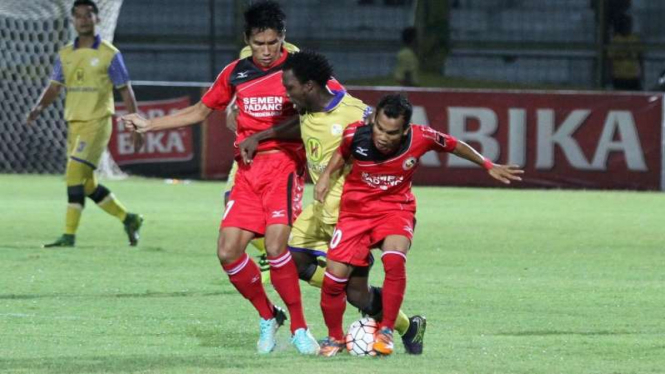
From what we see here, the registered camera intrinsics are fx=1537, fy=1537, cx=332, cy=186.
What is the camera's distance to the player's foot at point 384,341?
7.71m

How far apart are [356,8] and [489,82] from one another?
310cm

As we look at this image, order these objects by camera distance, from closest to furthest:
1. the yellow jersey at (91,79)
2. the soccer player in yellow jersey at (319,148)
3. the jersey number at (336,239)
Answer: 1. the jersey number at (336,239)
2. the soccer player in yellow jersey at (319,148)
3. the yellow jersey at (91,79)

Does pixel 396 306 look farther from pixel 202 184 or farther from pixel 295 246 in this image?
pixel 202 184

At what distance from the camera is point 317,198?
25.7 feet

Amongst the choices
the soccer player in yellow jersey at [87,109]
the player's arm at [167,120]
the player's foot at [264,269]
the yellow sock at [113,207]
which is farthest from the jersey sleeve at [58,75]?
the player's arm at [167,120]

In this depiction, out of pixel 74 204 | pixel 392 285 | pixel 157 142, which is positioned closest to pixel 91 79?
pixel 74 204

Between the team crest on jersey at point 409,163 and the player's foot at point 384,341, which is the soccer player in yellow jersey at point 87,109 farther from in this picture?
the player's foot at point 384,341

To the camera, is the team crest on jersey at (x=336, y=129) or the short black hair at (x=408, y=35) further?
the short black hair at (x=408, y=35)

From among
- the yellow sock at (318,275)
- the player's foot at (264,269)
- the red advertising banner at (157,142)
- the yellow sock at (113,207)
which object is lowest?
the red advertising banner at (157,142)

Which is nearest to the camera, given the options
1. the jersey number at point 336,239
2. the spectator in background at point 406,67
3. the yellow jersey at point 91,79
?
the jersey number at point 336,239

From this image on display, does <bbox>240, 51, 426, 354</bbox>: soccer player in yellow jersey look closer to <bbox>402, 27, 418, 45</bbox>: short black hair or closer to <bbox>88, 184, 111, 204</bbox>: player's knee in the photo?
<bbox>88, 184, 111, 204</bbox>: player's knee

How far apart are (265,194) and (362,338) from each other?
0.94 meters

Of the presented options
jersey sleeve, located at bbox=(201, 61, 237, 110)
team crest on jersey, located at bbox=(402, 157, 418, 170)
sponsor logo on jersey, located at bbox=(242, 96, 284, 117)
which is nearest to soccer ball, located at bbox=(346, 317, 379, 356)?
team crest on jersey, located at bbox=(402, 157, 418, 170)

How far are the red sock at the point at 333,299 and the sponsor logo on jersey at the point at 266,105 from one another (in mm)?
1000
